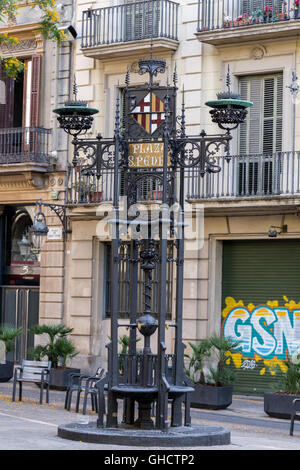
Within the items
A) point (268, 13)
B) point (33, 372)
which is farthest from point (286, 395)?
point (268, 13)

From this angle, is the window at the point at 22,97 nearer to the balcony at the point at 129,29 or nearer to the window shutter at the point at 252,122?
the balcony at the point at 129,29

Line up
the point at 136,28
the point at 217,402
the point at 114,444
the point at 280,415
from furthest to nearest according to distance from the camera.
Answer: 1. the point at 136,28
2. the point at 217,402
3. the point at 280,415
4. the point at 114,444

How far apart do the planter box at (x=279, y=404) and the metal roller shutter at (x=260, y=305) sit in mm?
4362

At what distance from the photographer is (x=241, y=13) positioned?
25266 millimetres

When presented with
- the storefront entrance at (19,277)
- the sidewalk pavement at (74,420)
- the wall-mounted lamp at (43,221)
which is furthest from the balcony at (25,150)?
the sidewalk pavement at (74,420)

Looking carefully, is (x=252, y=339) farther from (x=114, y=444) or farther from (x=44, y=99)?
(x=114, y=444)

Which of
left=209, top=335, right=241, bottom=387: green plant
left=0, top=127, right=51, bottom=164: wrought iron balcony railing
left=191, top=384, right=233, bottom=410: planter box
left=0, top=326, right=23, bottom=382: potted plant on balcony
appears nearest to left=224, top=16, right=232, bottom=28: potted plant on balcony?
left=0, top=127, right=51, bottom=164: wrought iron balcony railing

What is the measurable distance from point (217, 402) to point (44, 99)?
37.2 ft

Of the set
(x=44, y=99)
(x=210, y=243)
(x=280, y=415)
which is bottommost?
(x=280, y=415)

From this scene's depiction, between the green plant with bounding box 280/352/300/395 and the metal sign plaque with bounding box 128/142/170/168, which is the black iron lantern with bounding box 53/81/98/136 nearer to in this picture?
the metal sign plaque with bounding box 128/142/170/168

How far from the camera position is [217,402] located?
20.9 meters

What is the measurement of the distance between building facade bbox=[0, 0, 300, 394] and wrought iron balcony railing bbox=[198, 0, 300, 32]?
30 mm

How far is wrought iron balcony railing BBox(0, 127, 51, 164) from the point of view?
28.3 meters
